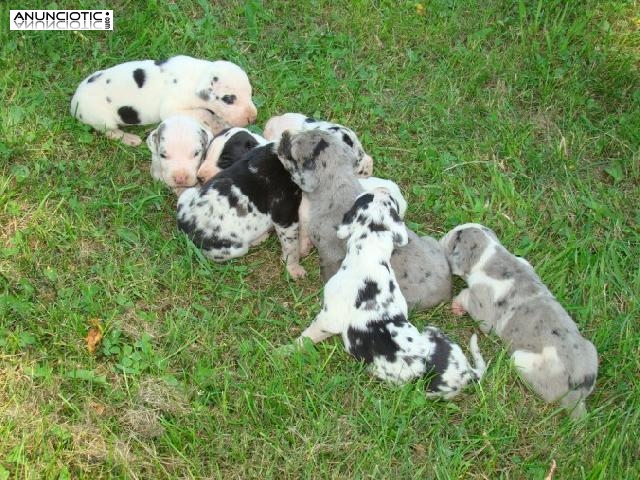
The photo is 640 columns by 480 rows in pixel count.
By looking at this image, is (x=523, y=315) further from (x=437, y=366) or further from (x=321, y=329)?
(x=321, y=329)

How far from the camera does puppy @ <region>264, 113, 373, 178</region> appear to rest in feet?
22.1

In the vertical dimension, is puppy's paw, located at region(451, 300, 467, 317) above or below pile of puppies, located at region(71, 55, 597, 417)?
below

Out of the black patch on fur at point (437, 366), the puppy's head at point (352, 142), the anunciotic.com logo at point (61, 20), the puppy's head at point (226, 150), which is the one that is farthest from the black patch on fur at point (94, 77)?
the black patch on fur at point (437, 366)

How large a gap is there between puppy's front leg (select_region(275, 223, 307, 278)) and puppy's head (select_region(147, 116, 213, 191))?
947mm

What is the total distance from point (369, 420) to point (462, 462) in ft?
2.24

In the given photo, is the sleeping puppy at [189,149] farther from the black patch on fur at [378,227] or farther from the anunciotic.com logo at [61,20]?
the anunciotic.com logo at [61,20]

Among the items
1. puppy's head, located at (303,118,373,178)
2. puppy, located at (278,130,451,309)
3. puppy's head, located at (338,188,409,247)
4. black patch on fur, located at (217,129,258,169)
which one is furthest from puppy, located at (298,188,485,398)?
black patch on fur, located at (217,129,258,169)

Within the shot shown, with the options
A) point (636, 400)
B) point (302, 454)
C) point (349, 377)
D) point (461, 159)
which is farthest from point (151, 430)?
point (461, 159)

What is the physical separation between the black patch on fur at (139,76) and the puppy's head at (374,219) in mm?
2659

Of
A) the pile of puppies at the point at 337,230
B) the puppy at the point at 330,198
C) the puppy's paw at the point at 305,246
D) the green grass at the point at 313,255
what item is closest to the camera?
the green grass at the point at 313,255

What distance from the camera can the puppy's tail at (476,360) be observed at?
5484 mm

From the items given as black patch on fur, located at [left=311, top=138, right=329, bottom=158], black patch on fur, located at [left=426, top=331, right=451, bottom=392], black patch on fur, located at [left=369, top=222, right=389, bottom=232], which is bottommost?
black patch on fur, located at [left=426, top=331, right=451, bottom=392]

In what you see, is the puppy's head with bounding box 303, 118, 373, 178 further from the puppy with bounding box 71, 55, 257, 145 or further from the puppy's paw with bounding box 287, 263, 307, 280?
the puppy's paw with bounding box 287, 263, 307, 280

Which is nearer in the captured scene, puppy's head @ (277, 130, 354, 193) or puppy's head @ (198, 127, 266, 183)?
puppy's head @ (277, 130, 354, 193)
